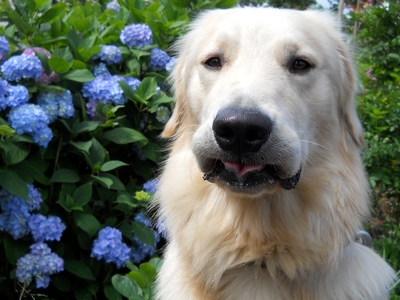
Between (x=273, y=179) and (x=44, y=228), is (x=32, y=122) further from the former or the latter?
(x=273, y=179)

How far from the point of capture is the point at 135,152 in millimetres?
3961

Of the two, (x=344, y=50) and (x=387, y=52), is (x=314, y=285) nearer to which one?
(x=344, y=50)

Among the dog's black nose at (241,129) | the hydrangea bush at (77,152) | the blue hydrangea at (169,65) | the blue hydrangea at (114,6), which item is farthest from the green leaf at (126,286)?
the blue hydrangea at (114,6)

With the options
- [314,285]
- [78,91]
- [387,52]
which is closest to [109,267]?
[78,91]

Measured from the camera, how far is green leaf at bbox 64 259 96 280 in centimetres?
352

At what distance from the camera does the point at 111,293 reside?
3.61 metres

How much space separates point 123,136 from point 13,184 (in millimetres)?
828

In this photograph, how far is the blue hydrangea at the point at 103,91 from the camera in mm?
3688

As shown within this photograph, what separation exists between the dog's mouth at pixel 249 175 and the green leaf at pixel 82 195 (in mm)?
1280

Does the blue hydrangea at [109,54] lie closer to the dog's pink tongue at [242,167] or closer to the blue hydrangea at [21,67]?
the blue hydrangea at [21,67]

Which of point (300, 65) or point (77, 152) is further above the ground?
point (300, 65)

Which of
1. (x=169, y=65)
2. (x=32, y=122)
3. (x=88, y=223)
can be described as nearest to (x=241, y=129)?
(x=32, y=122)

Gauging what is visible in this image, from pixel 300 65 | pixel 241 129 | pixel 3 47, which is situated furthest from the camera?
pixel 3 47

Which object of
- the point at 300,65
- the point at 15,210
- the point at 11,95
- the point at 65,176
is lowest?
the point at 15,210
